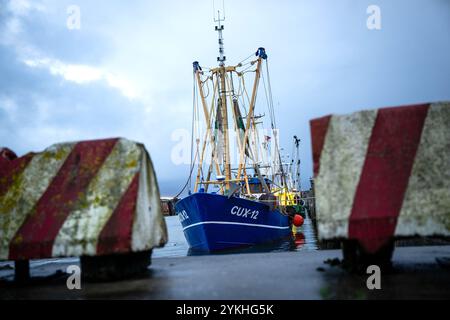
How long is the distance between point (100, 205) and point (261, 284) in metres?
1.61

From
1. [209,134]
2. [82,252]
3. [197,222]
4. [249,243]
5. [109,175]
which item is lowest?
[249,243]

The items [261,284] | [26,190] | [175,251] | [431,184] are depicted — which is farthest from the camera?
[175,251]

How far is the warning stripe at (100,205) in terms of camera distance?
10.6 feet

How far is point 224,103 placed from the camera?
785 inches

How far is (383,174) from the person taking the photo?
308 centimetres

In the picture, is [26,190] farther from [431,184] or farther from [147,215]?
[431,184]

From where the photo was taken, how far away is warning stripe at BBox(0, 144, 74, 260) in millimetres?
3547

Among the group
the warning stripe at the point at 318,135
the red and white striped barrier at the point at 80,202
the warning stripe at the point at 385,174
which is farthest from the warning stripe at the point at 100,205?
the warning stripe at the point at 385,174

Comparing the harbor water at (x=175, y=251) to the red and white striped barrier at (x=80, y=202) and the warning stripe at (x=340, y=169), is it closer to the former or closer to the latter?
the red and white striped barrier at (x=80, y=202)

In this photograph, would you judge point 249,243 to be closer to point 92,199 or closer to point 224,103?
point 224,103

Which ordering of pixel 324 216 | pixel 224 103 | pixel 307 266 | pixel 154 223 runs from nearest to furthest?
pixel 324 216 → pixel 154 223 → pixel 307 266 → pixel 224 103

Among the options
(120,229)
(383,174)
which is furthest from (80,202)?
(383,174)
